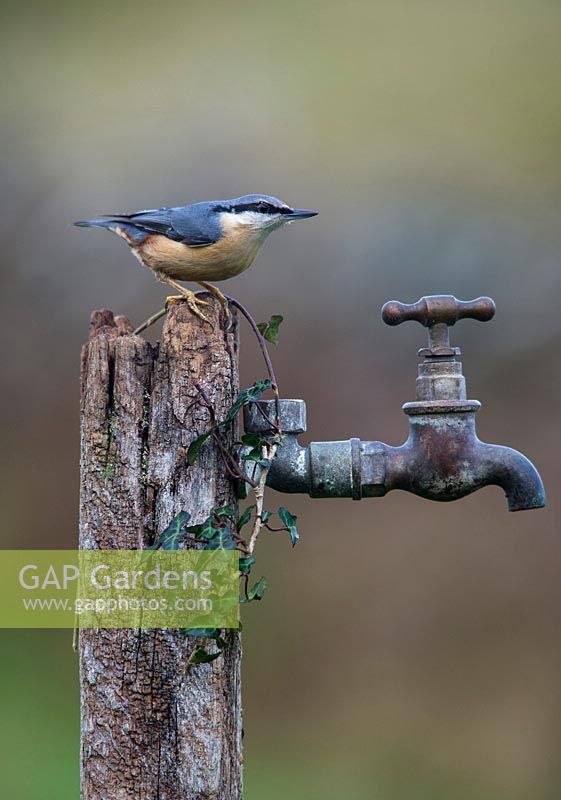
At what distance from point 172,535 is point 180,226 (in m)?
0.99

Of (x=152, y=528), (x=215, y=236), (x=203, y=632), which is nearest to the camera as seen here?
(x=203, y=632)

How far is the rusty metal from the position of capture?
6.17 feet

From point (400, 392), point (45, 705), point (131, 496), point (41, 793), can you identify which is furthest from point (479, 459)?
point (45, 705)

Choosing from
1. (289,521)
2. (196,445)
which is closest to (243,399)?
(196,445)

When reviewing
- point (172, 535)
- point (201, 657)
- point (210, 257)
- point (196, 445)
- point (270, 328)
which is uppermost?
point (210, 257)

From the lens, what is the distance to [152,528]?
1609mm

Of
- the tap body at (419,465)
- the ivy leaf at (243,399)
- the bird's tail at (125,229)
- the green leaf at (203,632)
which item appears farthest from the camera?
the bird's tail at (125,229)

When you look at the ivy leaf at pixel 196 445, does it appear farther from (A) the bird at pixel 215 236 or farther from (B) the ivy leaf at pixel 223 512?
(A) the bird at pixel 215 236

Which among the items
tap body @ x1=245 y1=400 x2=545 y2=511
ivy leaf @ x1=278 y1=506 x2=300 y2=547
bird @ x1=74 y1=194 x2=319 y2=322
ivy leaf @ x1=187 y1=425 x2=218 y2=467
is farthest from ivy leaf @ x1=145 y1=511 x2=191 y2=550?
bird @ x1=74 y1=194 x2=319 y2=322

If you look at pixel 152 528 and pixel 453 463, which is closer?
pixel 152 528

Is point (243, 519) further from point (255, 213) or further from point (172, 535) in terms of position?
point (255, 213)

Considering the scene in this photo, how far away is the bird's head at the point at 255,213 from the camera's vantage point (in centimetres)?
223

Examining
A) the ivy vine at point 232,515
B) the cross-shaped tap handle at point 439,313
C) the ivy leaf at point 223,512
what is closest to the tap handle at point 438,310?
the cross-shaped tap handle at point 439,313

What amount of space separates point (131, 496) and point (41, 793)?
3067 millimetres
